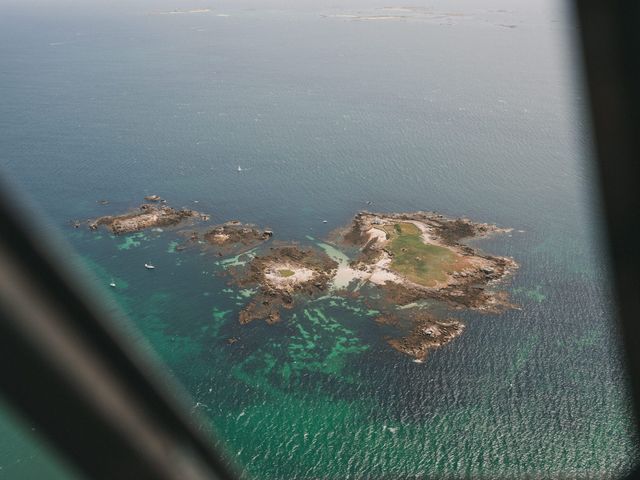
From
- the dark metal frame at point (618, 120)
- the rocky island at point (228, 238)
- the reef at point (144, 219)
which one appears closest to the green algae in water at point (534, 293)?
the rocky island at point (228, 238)

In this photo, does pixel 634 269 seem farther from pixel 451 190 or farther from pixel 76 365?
pixel 451 190

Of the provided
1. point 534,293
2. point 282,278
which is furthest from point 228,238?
point 534,293

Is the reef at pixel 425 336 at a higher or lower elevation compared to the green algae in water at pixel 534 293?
higher

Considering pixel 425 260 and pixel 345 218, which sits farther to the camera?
pixel 345 218

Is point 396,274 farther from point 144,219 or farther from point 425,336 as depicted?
point 144,219

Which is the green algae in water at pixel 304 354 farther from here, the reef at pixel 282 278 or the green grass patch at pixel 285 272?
the green grass patch at pixel 285 272

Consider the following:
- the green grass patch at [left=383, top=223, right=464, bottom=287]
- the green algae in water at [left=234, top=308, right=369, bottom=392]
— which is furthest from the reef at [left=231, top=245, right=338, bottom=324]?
the green grass patch at [left=383, top=223, right=464, bottom=287]
